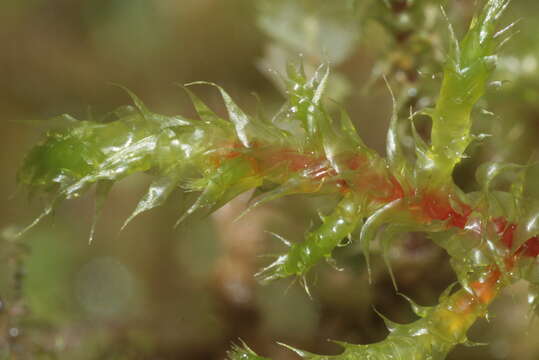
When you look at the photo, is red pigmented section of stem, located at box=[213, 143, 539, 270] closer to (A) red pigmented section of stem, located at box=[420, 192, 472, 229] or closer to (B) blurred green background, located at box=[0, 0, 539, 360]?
(A) red pigmented section of stem, located at box=[420, 192, 472, 229]

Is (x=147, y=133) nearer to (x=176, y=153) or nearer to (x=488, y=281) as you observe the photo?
(x=176, y=153)

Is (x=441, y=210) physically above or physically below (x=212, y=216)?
above

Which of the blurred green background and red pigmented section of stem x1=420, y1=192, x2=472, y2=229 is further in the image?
the blurred green background

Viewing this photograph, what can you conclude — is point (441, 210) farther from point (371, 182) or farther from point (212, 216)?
point (212, 216)

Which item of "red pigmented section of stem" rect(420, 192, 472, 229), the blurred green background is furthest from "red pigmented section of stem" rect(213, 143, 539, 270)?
the blurred green background

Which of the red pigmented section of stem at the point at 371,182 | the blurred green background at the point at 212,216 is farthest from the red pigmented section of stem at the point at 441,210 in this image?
the blurred green background at the point at 212,216

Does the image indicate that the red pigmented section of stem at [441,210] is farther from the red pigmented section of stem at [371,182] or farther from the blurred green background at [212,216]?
the blurred green background at [212,216]

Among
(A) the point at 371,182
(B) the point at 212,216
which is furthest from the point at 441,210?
(B) the point at 212,216

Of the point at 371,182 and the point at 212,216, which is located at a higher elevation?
the point at 371,182

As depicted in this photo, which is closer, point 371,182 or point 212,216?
point 371,182
